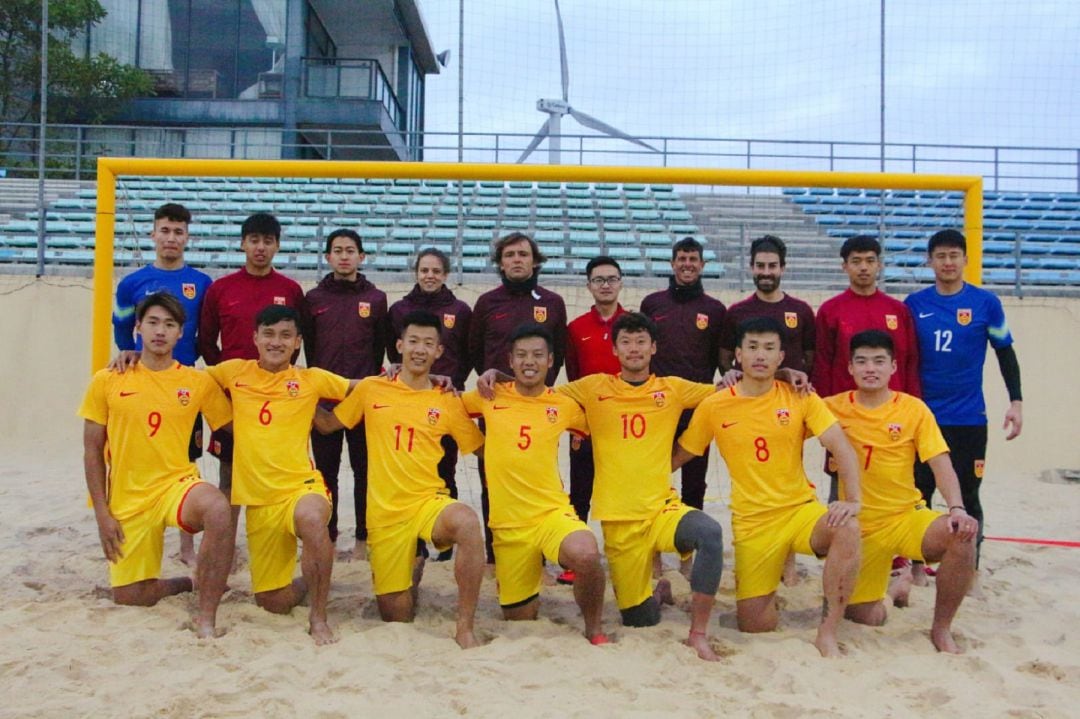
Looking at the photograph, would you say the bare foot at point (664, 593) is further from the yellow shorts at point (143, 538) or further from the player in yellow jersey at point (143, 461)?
the yellow shorts at point (143, 538)

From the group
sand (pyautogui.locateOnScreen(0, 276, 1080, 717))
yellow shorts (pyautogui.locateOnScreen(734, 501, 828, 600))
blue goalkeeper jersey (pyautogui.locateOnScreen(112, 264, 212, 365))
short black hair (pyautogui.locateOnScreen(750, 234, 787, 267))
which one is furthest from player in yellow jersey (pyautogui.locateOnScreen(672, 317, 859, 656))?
blue goalkeeper jersey (pyautogui.locateOnScreen(112, 264, 212, 365))

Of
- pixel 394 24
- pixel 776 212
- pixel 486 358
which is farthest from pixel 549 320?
pixel 394 24

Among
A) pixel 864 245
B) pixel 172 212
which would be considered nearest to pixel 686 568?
pixel 864 245

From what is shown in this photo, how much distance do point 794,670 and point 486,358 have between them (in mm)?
2111

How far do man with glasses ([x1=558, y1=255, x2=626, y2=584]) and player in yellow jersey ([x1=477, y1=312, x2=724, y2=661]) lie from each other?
45cm

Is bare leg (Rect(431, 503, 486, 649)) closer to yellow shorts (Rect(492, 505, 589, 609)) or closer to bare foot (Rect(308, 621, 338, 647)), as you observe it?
yellow shorts (Rect(492, 505, 589, 609))

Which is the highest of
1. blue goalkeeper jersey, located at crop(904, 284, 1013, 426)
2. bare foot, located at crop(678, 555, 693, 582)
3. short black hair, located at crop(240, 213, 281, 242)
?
short black hair, located at crop(240, 213, 281, 242)

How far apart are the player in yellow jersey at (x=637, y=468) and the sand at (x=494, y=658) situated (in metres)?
0.26

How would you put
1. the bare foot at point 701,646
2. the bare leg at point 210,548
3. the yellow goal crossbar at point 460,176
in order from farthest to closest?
1. the yellow goal crossbar at point 460,176
2. the bare leg at point 210,548
3. the bare foot at point 701,646

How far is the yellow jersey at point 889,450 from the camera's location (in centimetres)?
386

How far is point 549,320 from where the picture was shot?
448cm

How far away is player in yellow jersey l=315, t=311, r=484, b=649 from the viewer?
368cm

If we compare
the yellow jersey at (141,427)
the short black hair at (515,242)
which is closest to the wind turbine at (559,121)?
the short black hair at (515,242)

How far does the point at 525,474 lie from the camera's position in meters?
3.81
